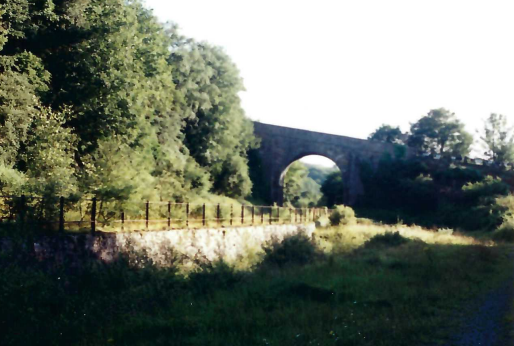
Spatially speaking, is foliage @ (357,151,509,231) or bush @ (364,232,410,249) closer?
bush @ (364,232,410,249)

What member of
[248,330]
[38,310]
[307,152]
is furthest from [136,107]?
[307,152]

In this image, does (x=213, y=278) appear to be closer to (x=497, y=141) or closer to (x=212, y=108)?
(x=212, y=108)

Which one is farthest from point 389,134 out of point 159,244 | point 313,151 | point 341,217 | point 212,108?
point 159,244

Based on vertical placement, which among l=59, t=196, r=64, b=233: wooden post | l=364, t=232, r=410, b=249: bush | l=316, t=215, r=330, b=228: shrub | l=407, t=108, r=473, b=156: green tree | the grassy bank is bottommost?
the grassy bank

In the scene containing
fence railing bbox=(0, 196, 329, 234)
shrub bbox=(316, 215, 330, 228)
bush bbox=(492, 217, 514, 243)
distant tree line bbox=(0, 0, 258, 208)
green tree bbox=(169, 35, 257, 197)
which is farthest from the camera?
shrub bbox=(316, 215, 330, 228)

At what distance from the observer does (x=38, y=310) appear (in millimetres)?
10062

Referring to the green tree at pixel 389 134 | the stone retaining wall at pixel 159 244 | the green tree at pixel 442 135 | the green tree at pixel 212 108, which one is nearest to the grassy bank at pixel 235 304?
the stone retaining wall at pixel 159 244

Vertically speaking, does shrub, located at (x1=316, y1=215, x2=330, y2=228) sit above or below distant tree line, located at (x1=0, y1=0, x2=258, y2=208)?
below

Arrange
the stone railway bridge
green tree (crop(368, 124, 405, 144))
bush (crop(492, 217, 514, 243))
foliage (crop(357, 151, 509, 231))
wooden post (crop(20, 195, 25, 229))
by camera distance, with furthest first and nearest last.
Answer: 1. green tree (crop(368, 124, 405, 144))
2. the stone railway bridge
3. foliage (crop(357, 151, 509, 231))
4. bush (crop(492, 217, 514, 243))
5. wooden post (crop(20, 195, 25, 229))

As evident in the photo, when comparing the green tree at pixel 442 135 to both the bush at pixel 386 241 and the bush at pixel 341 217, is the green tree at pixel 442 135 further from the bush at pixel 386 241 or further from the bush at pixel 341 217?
the bush at pixel 386 241

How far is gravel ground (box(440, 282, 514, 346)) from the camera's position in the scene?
8219mm

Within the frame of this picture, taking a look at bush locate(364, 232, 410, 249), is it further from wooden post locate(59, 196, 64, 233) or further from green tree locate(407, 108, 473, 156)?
green tree locate(407, 108, 473, 156)

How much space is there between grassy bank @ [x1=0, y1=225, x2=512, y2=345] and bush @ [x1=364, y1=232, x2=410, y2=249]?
8912 millimetres

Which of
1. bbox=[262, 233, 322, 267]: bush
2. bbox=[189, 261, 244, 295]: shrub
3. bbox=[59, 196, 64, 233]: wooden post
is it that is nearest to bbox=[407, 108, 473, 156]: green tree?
bbox=[262, 233, 322, 267]: bush
